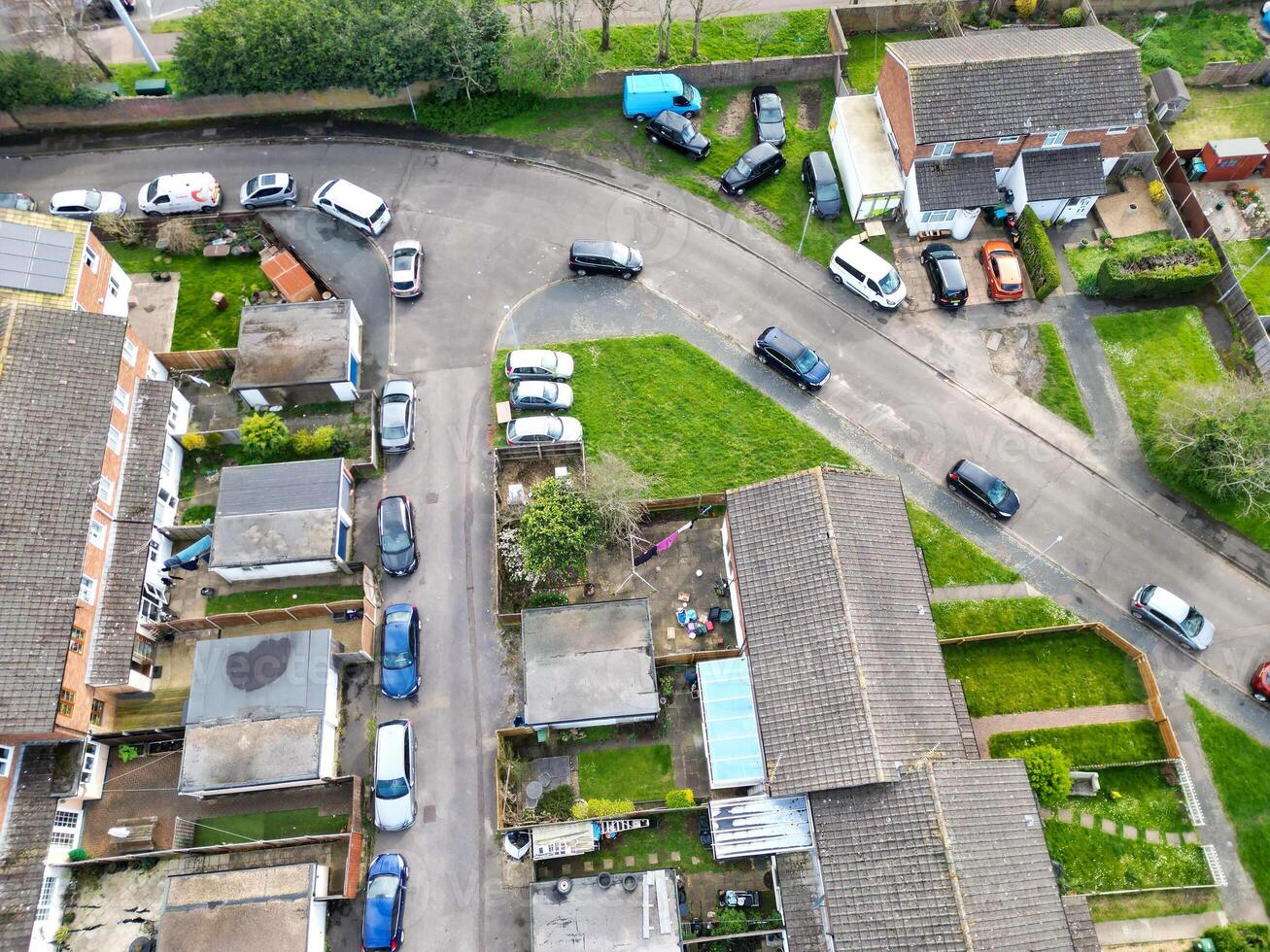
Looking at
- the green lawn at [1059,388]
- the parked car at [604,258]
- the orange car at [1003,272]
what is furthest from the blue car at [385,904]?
the orange car at [1003,272]

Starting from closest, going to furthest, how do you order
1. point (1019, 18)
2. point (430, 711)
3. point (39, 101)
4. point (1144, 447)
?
point (430, 711) → point (1144, 447) → point (39, 101) → point (1019, 18)

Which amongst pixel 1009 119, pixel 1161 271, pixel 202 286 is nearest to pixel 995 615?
pixel 1161 271

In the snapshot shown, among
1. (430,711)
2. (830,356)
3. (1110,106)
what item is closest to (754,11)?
(1110,106)

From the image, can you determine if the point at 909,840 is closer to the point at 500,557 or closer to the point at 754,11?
the point at 500,557

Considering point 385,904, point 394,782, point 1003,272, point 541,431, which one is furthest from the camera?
point 1003,272

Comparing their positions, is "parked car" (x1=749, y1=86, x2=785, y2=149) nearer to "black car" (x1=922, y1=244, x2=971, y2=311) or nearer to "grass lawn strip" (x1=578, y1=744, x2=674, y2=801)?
"black car" (x1=922, y1=244, x2=971, y2=311)

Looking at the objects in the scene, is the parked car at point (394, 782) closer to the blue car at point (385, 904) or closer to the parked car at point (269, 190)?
the blue car at point (385, 904)

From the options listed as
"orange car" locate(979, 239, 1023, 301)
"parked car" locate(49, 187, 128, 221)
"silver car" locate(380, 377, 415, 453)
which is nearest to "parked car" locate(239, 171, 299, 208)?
"parked car" locate(49, 187, 128, 221)

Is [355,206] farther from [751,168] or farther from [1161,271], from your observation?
[1161,271]
